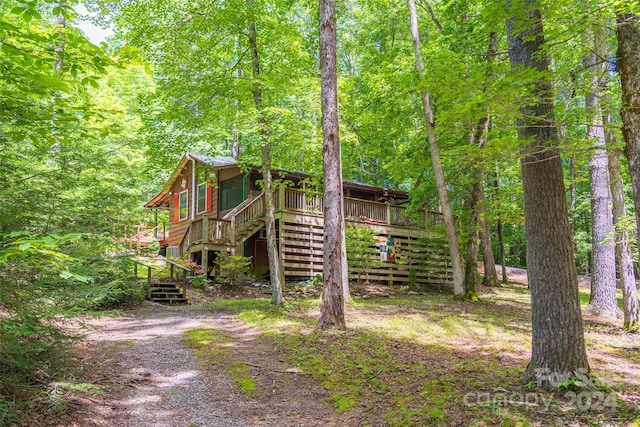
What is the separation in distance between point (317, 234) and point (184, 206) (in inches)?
353

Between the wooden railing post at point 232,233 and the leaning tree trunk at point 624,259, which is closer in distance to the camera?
the leaning tree trunk at point 624,259

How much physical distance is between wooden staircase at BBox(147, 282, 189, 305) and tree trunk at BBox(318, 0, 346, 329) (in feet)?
21.8

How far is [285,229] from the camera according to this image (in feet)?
49.2

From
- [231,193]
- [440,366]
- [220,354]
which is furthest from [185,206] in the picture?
[440,366]

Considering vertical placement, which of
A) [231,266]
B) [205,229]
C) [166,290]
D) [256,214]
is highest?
[256,214]

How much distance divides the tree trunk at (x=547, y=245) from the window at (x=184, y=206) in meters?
18.7

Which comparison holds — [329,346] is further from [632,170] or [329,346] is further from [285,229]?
[285,229]

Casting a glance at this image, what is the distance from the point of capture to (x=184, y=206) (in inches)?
850

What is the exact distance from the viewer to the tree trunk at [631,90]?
3.56 metres

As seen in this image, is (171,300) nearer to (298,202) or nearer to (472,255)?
(298,202)

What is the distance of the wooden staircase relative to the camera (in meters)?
12.4

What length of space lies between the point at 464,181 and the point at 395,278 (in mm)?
5819

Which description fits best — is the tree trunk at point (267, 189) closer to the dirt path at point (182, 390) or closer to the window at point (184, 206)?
the dirt path at point (182, 390)

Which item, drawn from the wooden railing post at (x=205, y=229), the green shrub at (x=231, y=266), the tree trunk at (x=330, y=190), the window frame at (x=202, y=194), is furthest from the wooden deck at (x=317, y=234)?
the tree trunk at (x=330, y=190)
